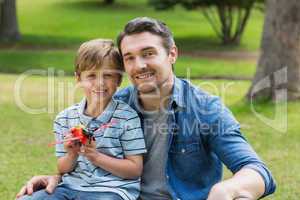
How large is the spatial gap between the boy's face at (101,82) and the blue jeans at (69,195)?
53cm

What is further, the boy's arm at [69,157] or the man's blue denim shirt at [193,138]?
the man's blue denim shirt at [193,138]

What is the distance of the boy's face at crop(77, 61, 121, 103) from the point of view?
11.9ft

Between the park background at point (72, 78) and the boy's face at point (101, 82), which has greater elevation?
the boy's face at point (101, 82)

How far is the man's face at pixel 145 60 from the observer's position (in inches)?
140

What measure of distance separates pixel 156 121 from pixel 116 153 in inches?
12.1

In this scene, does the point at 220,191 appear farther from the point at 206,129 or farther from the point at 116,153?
the point at 116,153

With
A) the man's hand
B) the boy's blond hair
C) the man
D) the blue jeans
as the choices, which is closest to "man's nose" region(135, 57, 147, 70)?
the man

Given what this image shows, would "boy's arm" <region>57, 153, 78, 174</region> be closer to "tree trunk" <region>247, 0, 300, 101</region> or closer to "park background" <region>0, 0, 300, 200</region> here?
"park background" <region>0, 0, 300, 200</region>

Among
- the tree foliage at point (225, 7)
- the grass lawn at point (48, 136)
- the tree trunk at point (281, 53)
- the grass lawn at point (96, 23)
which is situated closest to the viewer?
the grass lawn at point (48, 136)

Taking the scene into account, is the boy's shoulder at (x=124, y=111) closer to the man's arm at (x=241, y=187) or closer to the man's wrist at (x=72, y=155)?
the man's wrist at (x=72, y=155)

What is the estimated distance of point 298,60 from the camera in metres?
9.70

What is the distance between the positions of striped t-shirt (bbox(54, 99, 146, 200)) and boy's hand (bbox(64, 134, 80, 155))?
0.54 ft

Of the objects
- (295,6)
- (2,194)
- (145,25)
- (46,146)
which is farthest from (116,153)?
(295,6)

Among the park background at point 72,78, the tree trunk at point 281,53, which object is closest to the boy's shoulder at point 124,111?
the park background at point 72,78
